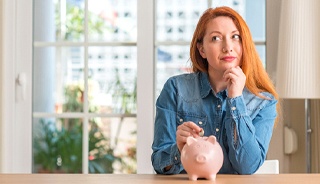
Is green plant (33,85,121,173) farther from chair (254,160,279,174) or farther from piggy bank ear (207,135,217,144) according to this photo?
piggy bank ear (207,135,217,144)

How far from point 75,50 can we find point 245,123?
1.92 metres

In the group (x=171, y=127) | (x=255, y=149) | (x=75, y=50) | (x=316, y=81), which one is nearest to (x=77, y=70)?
(x=75, y=50)

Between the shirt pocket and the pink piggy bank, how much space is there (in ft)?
1.30

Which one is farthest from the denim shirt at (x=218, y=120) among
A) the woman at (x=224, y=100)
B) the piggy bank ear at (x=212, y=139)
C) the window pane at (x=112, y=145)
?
the window pane at (x=112, y=145)

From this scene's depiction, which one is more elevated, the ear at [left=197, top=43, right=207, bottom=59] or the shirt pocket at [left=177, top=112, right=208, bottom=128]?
the ear at [left=197, top=43, right=207, bottom=59]

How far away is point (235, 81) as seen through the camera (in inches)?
78.3

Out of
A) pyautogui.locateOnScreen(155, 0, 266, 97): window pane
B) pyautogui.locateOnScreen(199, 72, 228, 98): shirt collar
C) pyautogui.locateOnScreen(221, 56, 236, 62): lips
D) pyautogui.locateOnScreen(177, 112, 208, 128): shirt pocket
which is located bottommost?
pyautogui.locateOnScreen(177, 112, 208, 128): shirt pocket

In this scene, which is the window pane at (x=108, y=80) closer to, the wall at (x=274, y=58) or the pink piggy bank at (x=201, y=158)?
the wall at (x=274, y=58)

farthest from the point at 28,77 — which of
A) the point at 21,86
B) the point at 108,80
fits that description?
the point at 108,80

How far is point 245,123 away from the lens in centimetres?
199

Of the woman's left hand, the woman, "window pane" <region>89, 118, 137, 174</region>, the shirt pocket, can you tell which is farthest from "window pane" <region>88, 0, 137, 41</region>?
the woman's left hand

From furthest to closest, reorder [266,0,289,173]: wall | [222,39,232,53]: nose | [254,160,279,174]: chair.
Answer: [266,0,289,173]: wall → [254,160,279,174]: chair → [222,39,232,53]: nose

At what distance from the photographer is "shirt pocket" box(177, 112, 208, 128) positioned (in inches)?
86.2

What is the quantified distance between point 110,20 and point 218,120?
5.62 feet
